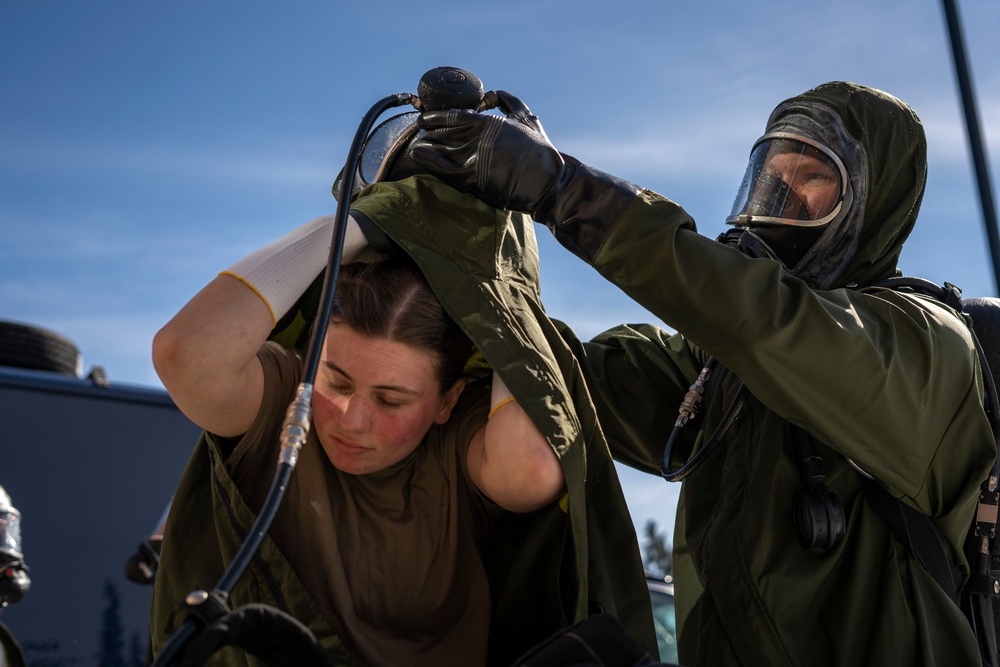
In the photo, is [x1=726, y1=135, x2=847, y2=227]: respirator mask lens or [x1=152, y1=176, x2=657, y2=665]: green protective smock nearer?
[x1=152, y1=176, x2=657, y2=665]: green protective smock

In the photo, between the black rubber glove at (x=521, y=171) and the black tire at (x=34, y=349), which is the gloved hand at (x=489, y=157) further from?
the black tire at (x=34, y=349)

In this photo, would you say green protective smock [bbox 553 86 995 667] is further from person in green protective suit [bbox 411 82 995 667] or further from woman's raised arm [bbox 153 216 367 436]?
woman's raised arm [bbox 153 216 367 436]

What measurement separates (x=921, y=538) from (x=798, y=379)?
50cm

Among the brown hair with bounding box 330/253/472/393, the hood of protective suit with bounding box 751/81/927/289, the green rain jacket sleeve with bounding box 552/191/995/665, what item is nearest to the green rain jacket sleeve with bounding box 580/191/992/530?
the green rain jacket sleeve with bounding box 552/191/995/665

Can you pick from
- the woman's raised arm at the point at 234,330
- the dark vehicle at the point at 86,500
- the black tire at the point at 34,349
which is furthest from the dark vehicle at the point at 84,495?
the woman's raised arm at the point at 234,330

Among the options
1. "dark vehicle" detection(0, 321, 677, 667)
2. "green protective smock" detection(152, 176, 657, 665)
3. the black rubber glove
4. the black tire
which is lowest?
"dark vehicle" detection(0, 321, 677, 667)

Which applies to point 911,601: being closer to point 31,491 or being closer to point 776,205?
point 776,205

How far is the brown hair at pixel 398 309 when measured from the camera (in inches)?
97.3

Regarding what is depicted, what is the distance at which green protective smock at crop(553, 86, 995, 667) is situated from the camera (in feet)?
8.09

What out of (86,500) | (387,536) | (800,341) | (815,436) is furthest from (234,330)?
(86,500)

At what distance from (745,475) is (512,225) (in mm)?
848

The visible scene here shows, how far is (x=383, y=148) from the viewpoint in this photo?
2672 mm

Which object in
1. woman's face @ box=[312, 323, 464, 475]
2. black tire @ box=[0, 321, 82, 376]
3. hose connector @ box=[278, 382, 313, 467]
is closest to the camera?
hose connector @ box=[278, 382, 313, 467]

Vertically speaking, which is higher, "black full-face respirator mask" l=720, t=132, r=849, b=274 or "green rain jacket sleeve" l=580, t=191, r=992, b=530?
"black full-face respirator mask" l=720, t=132, r=849, b=274
